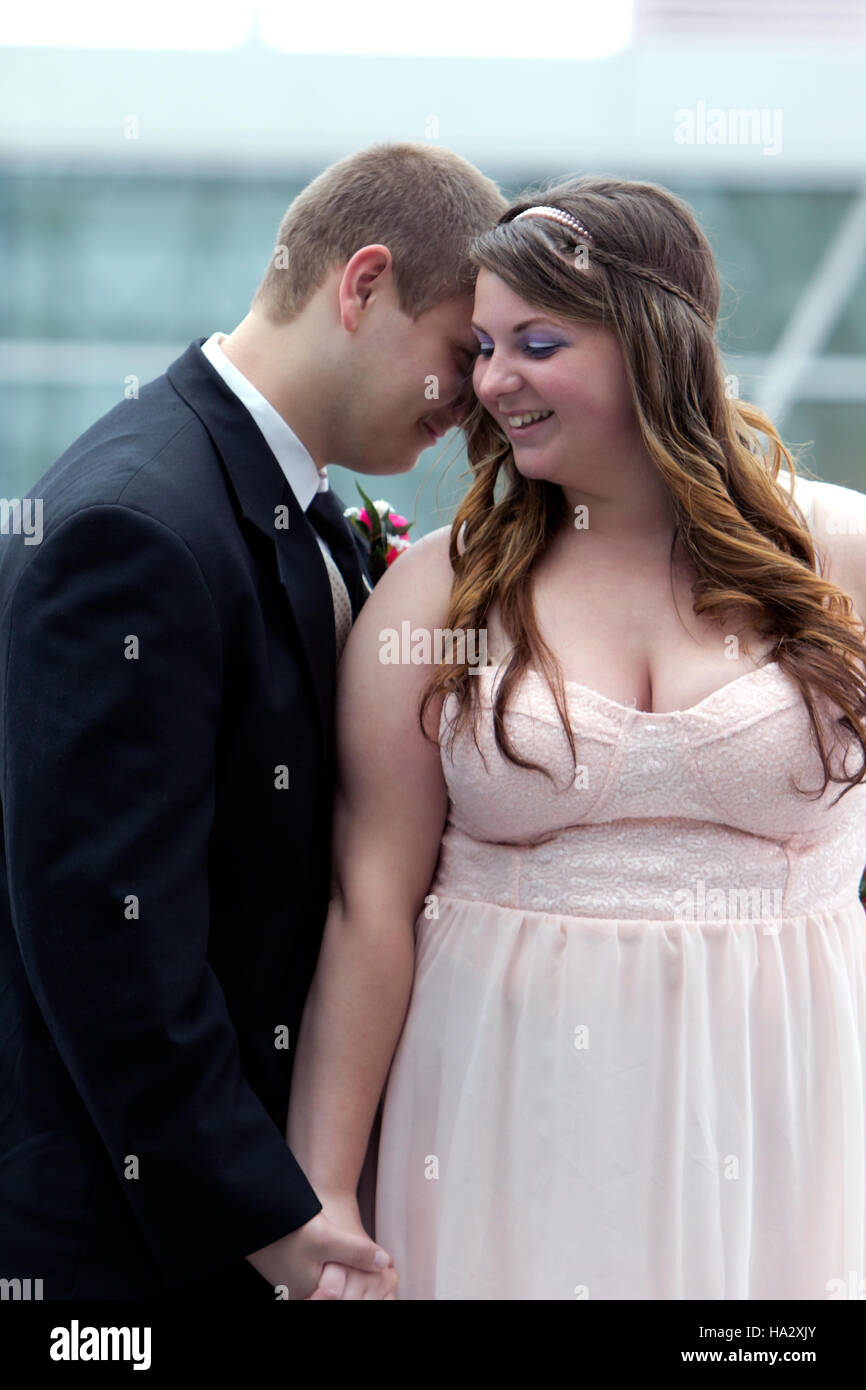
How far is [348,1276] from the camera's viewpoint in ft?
5.21

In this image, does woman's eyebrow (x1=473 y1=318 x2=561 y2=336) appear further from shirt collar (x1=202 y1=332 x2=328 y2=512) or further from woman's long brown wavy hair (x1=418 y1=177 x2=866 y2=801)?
shirt collar (x1=202 y1=332 x2=328 y2=512)

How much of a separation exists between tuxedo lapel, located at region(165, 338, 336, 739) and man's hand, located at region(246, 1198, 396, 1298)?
0.60 meters

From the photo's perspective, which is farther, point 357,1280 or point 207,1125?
point 357,1280

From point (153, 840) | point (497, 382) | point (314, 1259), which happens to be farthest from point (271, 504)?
point (314, 1259)

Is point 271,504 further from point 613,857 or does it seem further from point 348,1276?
point 348,1276

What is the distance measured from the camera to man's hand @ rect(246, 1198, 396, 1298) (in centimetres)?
154

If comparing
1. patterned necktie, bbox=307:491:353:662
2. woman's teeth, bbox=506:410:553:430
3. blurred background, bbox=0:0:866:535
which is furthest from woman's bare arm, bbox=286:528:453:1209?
blurred background, bbox=0:0:866:535

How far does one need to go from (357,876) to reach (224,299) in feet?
20.3

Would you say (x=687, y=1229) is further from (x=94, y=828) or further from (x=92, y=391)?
(x=92, y=391)

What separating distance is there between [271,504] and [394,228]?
419 millimetres

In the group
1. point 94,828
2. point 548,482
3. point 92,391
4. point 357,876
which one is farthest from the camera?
point 92,391

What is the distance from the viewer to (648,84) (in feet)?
22.9
